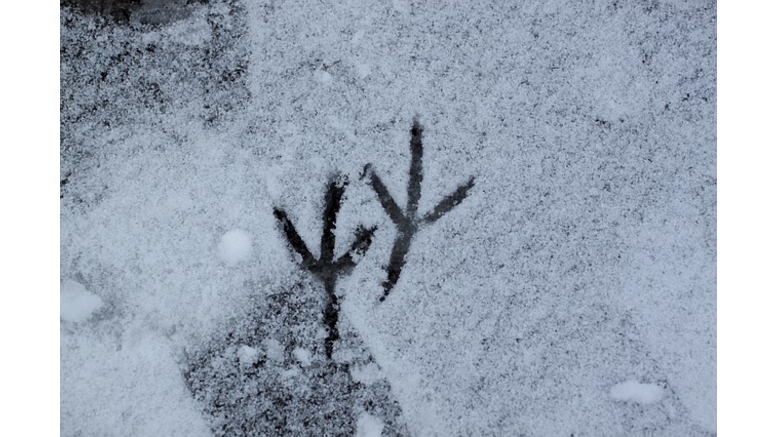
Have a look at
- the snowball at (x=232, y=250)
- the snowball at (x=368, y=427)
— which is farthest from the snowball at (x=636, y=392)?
the snowball at (x=232, y=250)

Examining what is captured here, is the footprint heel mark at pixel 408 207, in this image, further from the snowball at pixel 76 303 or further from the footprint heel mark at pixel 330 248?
the snowball at pixel 76 303

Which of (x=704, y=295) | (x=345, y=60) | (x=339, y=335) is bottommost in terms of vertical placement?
(x=704, y=295)

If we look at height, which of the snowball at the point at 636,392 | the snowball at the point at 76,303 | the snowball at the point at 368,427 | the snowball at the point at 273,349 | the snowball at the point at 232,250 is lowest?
the snowball at the point at 636,392

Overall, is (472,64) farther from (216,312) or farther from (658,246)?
(216,312)

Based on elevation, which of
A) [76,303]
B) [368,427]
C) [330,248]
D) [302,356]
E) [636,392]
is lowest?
[636,392]

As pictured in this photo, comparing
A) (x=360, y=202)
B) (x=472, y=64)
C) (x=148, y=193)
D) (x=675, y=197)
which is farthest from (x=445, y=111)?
(x=148, y=193)

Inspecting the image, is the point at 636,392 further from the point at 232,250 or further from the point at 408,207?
the point at 232,250

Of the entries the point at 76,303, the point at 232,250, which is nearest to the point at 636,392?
the point at 232,250
